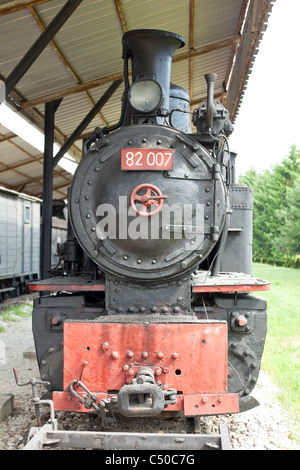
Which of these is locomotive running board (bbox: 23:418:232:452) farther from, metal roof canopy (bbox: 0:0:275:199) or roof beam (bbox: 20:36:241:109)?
roof beam (bbox: 20:36:241:109)

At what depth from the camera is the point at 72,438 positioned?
3.05m

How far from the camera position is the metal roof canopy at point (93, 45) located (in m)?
6.70

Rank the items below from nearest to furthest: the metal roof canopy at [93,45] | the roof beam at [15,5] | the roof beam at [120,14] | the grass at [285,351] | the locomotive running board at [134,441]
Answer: the locomotive running board at [134,441] < the grass at [285,351] < the roof beam at [15,5] < the metal roof canopy at [93,45] < the roof beam at [120,14]

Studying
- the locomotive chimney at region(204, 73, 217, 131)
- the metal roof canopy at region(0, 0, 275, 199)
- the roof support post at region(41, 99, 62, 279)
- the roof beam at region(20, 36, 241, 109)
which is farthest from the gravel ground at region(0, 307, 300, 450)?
the roof beam at region(20, 36, 241, 109)

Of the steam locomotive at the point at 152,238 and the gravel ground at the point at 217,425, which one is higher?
the steam locomotive at the point at 152,238

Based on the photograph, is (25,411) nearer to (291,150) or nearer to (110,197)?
(110,197)

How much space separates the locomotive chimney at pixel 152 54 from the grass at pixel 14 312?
19.2 feet

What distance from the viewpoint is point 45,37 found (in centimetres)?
661

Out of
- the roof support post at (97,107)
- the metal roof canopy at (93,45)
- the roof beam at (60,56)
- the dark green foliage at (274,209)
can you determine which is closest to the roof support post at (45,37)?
the metal roof canopy at (93,45)

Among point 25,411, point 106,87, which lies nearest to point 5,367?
point 25,411

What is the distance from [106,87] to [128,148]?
22.0 ft

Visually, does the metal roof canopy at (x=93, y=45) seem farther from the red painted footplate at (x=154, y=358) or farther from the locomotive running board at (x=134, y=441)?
the locomotive running board at (x=134, y=441)

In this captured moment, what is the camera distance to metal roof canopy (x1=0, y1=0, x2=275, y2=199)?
22.0ft

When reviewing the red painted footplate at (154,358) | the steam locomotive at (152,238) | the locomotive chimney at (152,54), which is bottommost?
the red painted footplate at (154,358)
